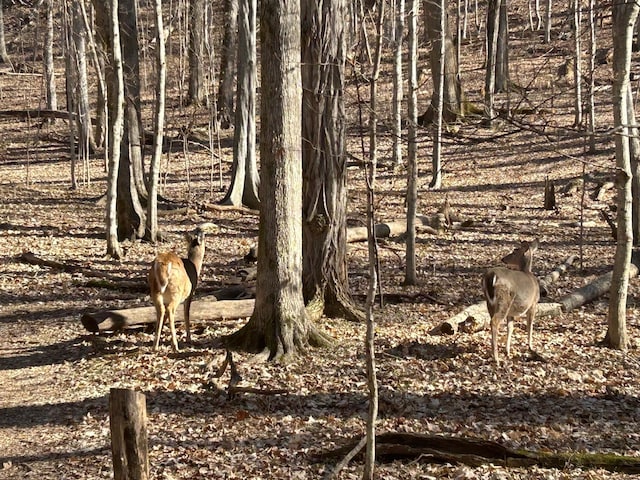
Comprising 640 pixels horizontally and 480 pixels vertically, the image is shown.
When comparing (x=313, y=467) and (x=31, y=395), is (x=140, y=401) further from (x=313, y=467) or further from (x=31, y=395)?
(x=31, y=395)

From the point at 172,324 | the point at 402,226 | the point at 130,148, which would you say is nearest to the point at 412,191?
the point at 172,324

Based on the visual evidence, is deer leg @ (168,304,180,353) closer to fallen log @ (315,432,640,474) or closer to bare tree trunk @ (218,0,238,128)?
fallen log @ (315,432,640,474)

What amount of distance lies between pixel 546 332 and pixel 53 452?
279 inches

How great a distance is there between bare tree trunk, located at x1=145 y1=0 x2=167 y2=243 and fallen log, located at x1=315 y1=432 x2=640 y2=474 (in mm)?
10876

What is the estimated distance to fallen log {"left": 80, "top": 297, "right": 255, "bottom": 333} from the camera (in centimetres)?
1045

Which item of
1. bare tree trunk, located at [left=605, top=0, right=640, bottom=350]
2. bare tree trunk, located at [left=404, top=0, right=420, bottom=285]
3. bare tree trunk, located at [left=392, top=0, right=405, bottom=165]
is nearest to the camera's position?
bare tree trunk, located at [left=605, top=0, right=640, bottom=350]

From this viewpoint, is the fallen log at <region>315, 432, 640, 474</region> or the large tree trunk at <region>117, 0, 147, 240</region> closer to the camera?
the fallen log at <region>315, 432, 640, 474</region>

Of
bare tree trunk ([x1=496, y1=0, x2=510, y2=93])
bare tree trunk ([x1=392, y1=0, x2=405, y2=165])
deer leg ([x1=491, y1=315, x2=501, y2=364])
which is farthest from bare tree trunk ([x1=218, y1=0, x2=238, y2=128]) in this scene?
deer leg ([x1=491, y1=315, x2=501, y2=364])

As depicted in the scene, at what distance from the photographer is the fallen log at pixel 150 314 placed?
10453 mm

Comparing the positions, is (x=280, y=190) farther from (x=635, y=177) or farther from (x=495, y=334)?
(x=635, y=177)

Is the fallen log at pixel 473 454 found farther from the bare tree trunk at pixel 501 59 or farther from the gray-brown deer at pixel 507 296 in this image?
the bare tree trunk at pixel 501 59

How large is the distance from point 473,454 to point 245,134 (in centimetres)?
1552

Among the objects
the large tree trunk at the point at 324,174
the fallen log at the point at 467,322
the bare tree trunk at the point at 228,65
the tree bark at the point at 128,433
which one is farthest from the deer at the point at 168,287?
the bare tree trunk at the point at 228,65

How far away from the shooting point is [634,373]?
9.63 metres
